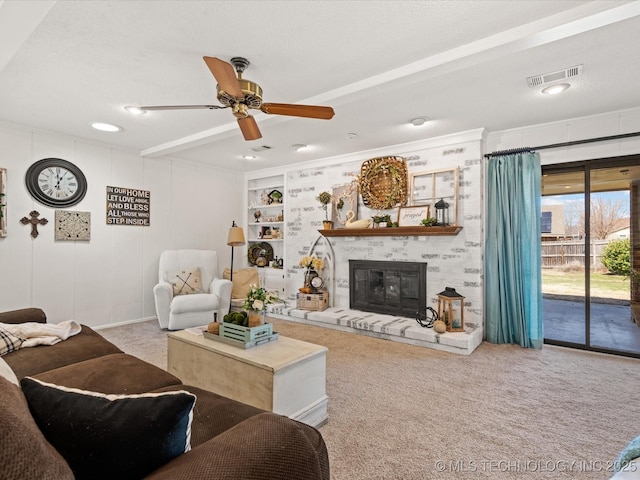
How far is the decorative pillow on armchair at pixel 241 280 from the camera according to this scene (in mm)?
5523

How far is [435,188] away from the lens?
173 inches

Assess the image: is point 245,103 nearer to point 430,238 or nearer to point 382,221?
point 382,221

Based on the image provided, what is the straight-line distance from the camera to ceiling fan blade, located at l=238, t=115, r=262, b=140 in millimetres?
2556

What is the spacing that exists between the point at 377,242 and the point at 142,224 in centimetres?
335

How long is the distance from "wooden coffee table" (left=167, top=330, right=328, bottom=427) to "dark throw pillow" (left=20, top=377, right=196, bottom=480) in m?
1.20

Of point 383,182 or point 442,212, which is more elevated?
point 383,182

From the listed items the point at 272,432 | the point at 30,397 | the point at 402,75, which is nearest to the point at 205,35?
the point at 402,75

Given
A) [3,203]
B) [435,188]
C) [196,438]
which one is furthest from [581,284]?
[3,203]

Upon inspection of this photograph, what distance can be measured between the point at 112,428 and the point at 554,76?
11.0 ft

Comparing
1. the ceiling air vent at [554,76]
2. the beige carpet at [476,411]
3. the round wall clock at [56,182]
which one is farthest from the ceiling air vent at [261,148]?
the ceiling air vent at [554,76]

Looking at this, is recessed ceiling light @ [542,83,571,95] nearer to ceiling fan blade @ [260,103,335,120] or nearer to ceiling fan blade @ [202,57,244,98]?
ceiling fan blade @ [260,103,335,120]

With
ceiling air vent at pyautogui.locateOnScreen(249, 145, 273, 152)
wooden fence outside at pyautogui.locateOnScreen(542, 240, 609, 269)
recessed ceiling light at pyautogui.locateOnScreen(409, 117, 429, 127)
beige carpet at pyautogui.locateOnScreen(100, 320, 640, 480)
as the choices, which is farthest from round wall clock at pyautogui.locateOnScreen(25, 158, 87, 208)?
wooden fence outside at pyautogui.locateOnScreen(542, 240, 609, 269)

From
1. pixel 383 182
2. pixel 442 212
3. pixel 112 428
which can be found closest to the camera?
pixel 112 428

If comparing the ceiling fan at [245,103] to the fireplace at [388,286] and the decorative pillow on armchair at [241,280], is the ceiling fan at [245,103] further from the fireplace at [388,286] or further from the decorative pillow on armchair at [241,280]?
the decorative pillow on armchair at [241,280]
